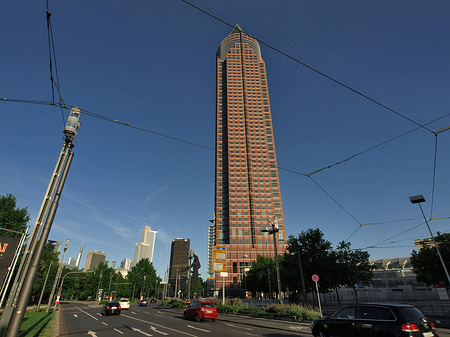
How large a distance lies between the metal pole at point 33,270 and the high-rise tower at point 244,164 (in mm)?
82540

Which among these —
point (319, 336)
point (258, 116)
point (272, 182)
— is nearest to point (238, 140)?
point (258, 116)

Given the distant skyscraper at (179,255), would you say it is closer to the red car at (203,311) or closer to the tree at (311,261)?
the tree at (311,261)

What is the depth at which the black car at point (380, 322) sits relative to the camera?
6758 millimetres

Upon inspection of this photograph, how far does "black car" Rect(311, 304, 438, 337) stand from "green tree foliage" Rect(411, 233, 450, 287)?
112 feet

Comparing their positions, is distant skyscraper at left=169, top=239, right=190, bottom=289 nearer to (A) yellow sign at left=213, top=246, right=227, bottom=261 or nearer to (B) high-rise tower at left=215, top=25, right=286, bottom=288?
(B) high-rise tower at left=215, top=25, right=286, bottom=288

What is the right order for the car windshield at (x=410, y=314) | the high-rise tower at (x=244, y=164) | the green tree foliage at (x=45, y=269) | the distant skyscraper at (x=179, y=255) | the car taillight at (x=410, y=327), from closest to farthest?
the car taillight at (x=410, y=327) → the car windshield at (x=410, y=314) → the green tree foliage at (x=45, y=269) → the high-rise tower at (x=244, y=164) → the distant skyscraper at (x=179, y=255)

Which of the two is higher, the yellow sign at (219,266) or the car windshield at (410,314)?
the yellow sign at (219,266)

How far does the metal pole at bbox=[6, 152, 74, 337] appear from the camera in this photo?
6234mm

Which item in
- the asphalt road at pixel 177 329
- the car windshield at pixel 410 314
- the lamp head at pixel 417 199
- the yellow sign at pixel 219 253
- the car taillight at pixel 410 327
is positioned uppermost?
the lamp head at pixel 417 199

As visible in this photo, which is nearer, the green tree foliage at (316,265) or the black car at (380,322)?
the black car at (380,322)

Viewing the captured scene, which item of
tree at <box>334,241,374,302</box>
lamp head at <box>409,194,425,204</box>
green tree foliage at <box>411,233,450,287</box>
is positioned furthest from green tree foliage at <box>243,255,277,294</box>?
lamp head at <box>409,194,425,204</box>

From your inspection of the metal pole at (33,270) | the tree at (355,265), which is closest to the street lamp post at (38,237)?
the metal pole at (33,270)

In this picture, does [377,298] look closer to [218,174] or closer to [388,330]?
[388,330]

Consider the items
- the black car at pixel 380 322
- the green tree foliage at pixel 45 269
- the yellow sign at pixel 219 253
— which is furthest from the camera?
the green tree foliage at pixel 45 269
